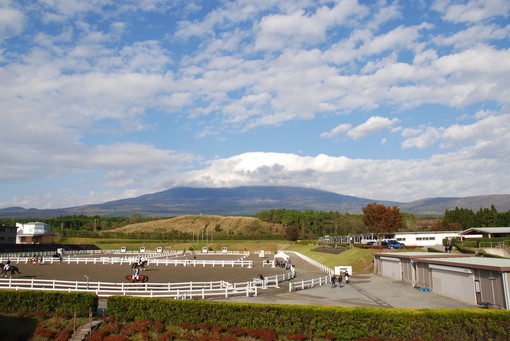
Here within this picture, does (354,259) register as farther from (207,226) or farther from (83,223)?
(83,223)

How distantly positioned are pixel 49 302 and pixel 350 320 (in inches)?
703

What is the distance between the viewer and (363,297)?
2772 centimetres

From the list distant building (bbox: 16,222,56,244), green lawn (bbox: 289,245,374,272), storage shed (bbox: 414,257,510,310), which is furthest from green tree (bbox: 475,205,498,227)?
distant building (bbox: 16,222,56,244)

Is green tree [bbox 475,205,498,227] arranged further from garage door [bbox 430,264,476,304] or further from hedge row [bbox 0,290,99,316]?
hedge row [bbox 0,290,99,316]

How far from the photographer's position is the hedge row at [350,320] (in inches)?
680

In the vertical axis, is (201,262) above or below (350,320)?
below

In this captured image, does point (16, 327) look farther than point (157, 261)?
No

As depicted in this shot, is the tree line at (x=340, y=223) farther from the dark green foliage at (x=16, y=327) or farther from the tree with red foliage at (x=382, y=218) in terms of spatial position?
the dark green foliage at (x=16, y=327)

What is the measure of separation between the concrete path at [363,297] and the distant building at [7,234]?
7315 centimetres

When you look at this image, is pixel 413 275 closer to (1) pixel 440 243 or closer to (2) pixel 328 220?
(1) pixel 440 243

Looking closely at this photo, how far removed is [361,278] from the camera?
39.7 m

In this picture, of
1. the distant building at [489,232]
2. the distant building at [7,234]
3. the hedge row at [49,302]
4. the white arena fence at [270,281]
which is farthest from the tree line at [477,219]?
the distant building at [7,234]

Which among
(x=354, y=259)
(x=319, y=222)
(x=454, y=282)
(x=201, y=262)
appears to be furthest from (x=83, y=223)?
(x=454, y=282)

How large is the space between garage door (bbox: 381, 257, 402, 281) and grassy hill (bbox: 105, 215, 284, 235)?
10519 cm
